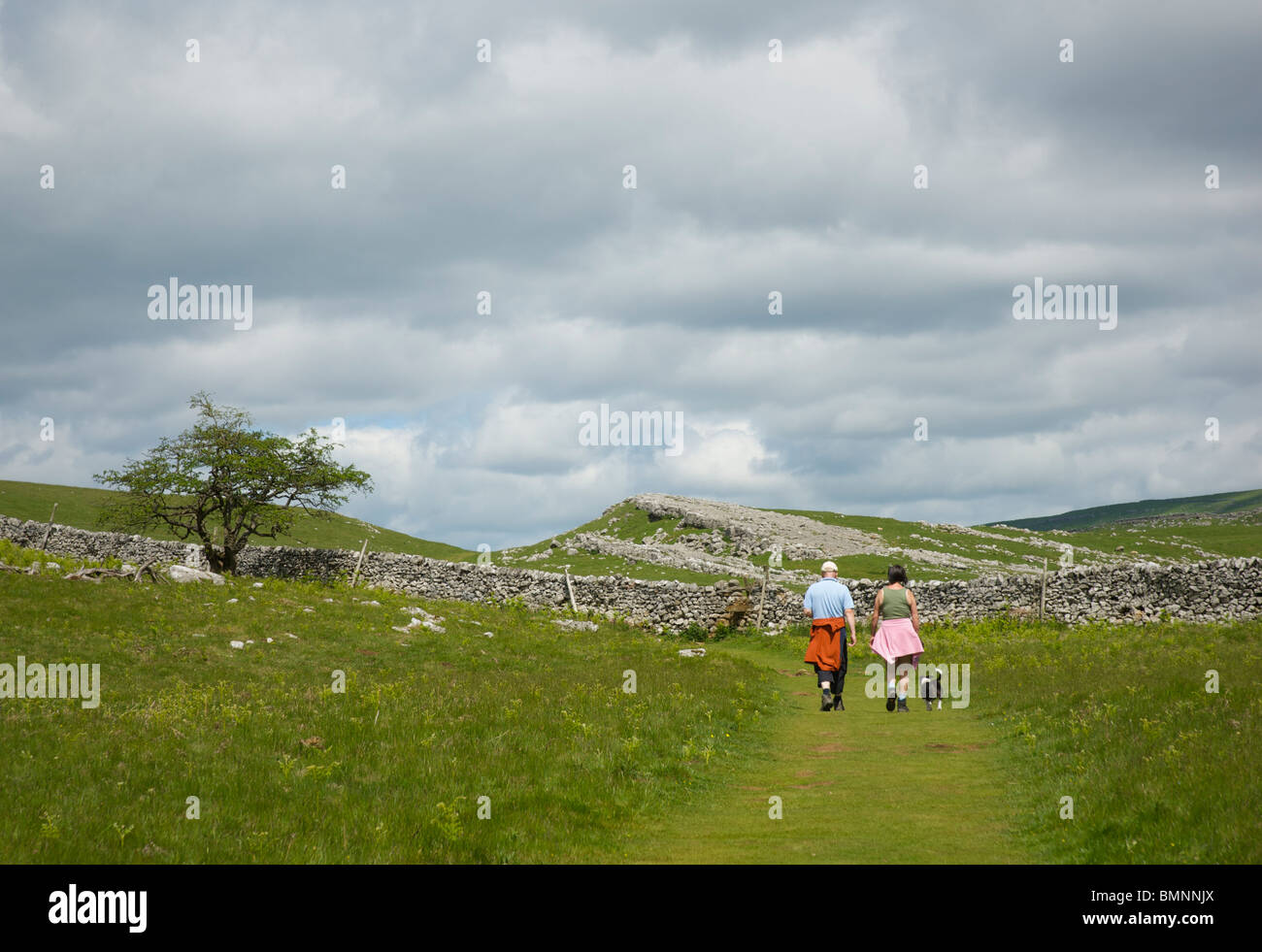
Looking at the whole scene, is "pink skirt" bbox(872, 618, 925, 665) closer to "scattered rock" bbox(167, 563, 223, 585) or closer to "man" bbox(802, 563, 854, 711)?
"man" bbox(802, 563, 854, 711)

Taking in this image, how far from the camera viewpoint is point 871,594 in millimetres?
42406

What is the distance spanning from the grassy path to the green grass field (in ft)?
0.19

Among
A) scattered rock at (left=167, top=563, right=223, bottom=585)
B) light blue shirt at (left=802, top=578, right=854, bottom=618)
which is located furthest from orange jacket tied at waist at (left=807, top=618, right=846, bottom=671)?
A: scattered rock at (left=167, top=563, right=223, bottom=585)

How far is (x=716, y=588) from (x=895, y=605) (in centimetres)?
2502

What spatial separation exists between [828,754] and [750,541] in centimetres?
4633

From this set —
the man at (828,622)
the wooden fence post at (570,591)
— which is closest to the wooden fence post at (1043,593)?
the man at (828,622)

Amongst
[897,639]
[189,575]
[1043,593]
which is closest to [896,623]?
[897,639]

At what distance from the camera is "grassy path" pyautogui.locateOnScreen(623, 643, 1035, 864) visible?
9984 millimetres

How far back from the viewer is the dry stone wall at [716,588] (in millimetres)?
33625

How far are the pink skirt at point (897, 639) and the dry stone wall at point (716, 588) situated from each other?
63.1ft

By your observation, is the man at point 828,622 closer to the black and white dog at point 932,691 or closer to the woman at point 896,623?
the woman at point 896,623
